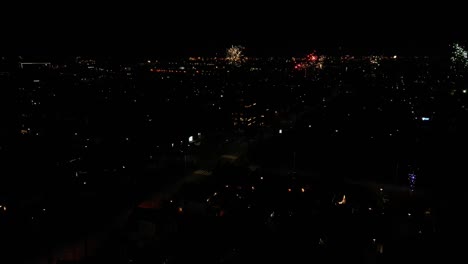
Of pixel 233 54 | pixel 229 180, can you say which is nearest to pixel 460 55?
pixel 233 54

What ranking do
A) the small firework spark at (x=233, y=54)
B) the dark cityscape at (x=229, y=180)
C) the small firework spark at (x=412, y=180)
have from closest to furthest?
the dark cityscape at (x=229, y=180)
the small firework spark at (x=412, y=180)
the small firework spark at (x=233, y=54)

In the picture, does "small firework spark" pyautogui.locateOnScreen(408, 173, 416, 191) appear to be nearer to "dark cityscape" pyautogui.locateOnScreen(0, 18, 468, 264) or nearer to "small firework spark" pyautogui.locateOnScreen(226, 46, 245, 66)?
"dark cityscape" pyautogui.locateOnScreen(0, 18, 468, 264)

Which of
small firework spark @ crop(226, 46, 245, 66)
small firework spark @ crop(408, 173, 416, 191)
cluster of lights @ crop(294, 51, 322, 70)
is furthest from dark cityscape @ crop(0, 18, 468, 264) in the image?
cluster of lights @ crop(294, 51, 322, 70)

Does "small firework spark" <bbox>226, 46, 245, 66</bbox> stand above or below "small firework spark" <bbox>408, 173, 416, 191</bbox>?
above

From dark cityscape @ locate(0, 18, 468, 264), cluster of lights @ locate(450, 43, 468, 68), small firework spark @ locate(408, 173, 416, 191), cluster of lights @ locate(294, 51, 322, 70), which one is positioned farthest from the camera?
cluster of lights @ locate(294, 51, 322, 70)

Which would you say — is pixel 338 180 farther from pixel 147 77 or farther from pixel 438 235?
pixel 147 77

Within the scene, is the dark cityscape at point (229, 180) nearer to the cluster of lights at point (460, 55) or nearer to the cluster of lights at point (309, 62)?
the cluster of lights at point (460, 55)

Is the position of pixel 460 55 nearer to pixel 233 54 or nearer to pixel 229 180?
pixel 233 54

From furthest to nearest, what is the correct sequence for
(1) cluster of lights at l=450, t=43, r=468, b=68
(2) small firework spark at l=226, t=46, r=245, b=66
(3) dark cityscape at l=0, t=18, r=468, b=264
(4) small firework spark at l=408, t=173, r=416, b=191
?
(2) small firework spark at l=226, t=46, r=245, b=66, (1) cluster of lights at l=450, t=43, r=468, b=68, (4) small firework spark at l=408, t=173, r=416, b=191, (3) dark cityscape at l=0, t=18, r=468, b=264

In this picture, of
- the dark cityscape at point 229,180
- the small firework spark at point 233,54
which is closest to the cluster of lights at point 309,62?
the small firework spark at point 233,54
